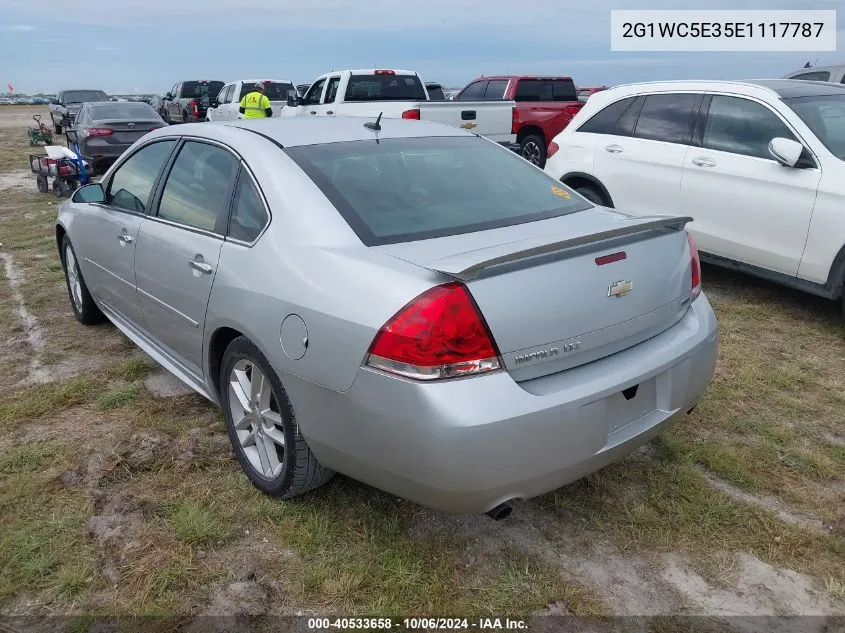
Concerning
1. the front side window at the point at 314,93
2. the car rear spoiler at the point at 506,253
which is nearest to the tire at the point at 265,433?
the car rear spoiler at the point at 506,253

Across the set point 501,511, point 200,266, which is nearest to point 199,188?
point 200,266

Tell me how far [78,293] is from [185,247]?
2.48 meters

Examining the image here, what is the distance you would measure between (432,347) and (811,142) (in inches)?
164

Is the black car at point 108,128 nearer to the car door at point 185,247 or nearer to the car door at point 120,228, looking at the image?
the car door at point 120,228

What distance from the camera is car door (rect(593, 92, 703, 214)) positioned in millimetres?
6012

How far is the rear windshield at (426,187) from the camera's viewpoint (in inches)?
112

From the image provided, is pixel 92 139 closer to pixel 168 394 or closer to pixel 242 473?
pixel 168 394

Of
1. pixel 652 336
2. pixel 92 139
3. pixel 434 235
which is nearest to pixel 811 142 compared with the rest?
pixel 652 336

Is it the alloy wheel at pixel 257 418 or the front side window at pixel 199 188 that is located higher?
the front side window at pixel 199 188

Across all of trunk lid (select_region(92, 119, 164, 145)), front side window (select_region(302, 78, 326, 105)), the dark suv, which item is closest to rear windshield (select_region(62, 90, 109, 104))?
the dark suv

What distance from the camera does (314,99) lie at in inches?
561

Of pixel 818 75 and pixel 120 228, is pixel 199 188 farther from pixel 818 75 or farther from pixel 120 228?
pixel 818 75

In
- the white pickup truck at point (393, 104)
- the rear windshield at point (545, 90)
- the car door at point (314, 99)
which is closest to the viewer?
the white pickup truck at point (393, 104)

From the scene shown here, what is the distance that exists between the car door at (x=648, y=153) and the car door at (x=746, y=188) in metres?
0.13
